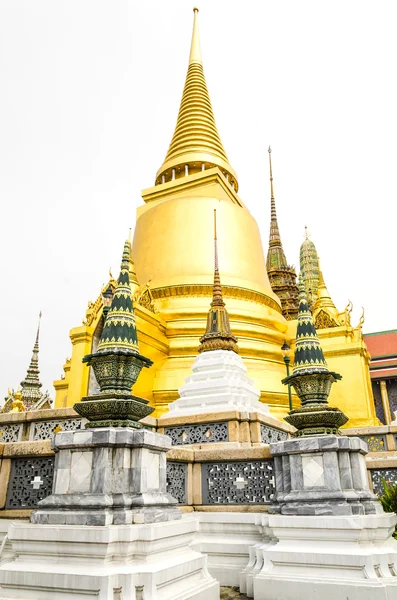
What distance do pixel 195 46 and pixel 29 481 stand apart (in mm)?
22868

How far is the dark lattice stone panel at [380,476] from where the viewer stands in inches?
231

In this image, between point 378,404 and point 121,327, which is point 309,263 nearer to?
point 378,404

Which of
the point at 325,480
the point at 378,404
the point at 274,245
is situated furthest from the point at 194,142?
the point at 325,480

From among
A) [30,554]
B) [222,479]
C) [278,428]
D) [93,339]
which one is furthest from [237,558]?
[93,339]

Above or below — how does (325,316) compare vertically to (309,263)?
below

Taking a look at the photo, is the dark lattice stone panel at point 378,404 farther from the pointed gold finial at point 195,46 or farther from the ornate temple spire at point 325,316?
the pointed gold finial at point 195,46

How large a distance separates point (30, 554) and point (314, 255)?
31.3 meters

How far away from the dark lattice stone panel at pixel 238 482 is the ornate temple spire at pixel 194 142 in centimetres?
1393

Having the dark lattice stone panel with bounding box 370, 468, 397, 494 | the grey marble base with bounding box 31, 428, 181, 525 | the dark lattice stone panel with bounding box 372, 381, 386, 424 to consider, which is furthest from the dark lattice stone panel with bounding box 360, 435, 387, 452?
the dark lattice stone panel with bounding box 372, 381, 386, 424

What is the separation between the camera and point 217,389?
7.98m

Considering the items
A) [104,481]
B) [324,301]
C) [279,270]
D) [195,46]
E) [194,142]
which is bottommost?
[104,481]

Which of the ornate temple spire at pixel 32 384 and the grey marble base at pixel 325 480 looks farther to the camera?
the ornate temple spire at pixel 32 384

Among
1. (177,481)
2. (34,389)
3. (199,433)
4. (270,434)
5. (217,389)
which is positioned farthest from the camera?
(34,389)

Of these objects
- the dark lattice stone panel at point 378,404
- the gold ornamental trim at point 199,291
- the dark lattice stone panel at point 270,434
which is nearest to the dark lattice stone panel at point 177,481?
the dark lattice stone panel at point 270,434
